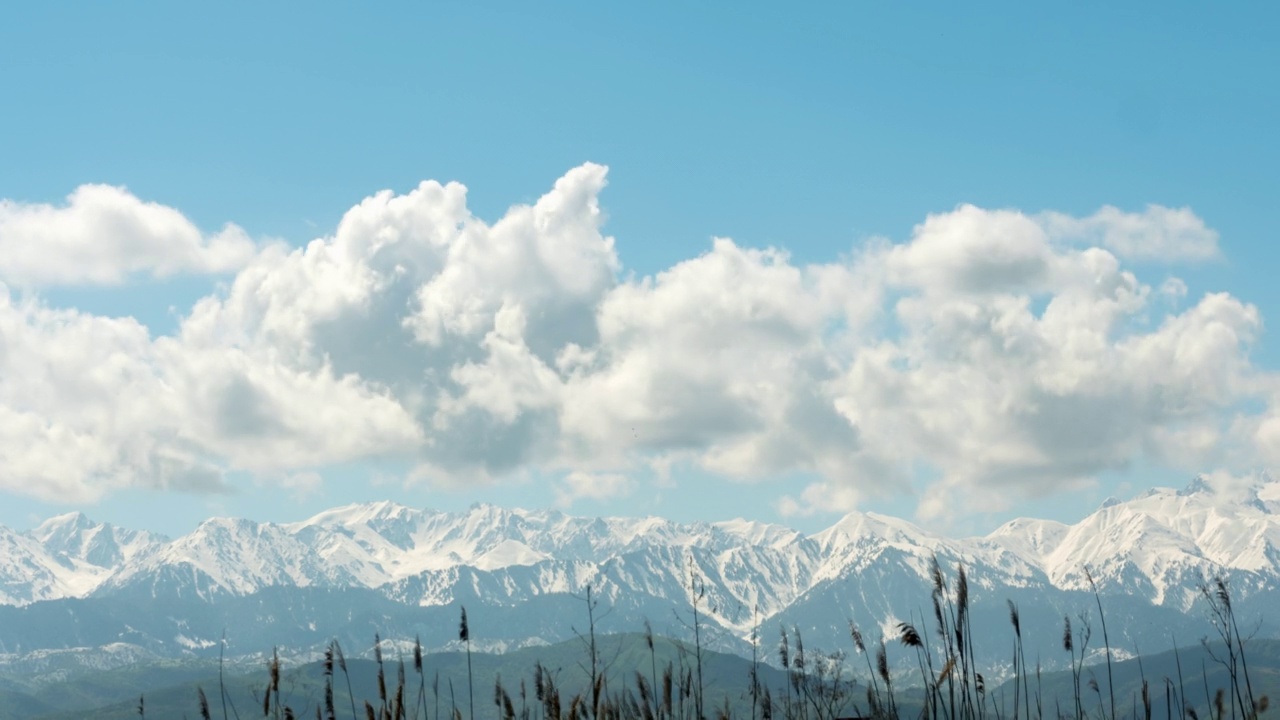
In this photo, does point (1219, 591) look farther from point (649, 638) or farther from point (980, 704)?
point (649, 638)

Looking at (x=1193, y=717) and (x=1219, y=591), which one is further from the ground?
(x=1219, y=591)

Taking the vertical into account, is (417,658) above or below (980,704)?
above

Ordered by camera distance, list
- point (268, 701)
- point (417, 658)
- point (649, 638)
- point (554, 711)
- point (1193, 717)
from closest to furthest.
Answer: point (554, 711) < point (417, 658) < point (268, 701) < point (649, 638) < point (1193, 717)

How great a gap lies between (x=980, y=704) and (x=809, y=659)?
837cm

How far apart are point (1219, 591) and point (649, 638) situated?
24.8 feet

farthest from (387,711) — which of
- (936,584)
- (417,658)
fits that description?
(936,584)

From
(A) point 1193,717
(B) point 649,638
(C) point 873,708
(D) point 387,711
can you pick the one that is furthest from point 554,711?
(A) point 1193,717

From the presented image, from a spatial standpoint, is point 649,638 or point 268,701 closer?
point 268,701

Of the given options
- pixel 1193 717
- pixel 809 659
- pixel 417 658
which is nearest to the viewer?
pixel 417 658

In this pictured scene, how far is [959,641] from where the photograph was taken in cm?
1430

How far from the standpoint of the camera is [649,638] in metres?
14.7

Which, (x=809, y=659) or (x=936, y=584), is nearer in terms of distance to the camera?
(x=936, y=584)

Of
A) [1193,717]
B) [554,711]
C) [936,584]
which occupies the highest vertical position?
[936,584]

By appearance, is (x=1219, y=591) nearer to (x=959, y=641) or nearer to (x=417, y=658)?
(x=959, y=641)
